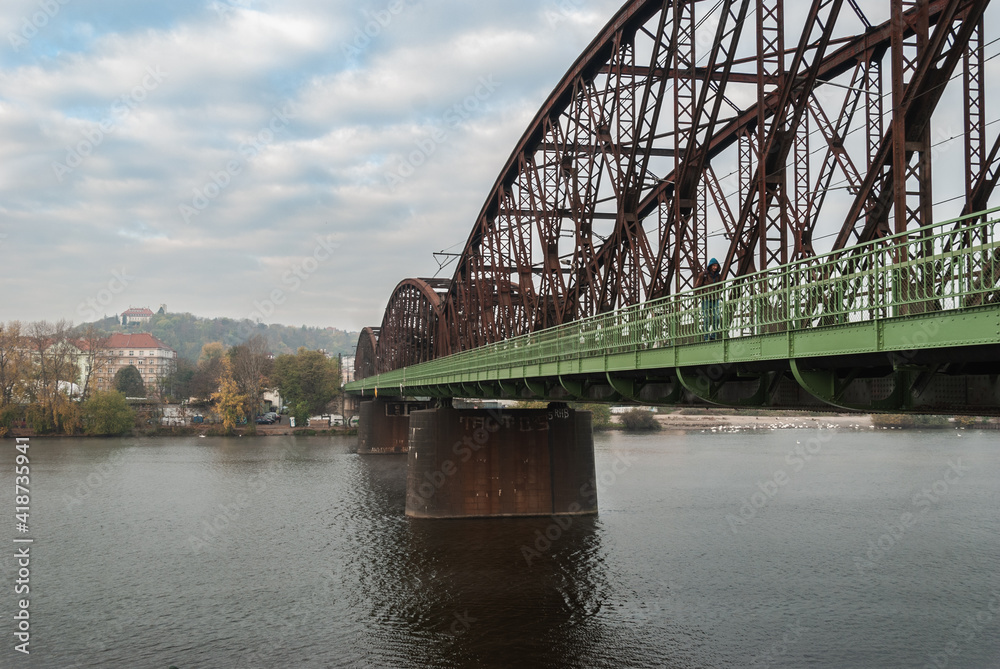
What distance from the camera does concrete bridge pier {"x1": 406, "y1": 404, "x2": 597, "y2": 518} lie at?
43062 mm

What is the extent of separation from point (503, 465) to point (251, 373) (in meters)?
101

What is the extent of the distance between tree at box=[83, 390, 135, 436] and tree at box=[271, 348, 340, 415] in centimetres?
2936

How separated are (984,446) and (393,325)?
7503cm

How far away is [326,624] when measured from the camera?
26.1m

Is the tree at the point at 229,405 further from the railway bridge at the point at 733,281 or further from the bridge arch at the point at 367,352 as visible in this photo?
the railway bridge at the point at 733,281

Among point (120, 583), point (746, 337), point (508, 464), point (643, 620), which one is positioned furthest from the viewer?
point (508, 464)

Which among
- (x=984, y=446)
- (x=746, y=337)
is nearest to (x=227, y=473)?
(x=746, y=337)

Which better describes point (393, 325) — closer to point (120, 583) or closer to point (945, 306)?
point (120, 583)

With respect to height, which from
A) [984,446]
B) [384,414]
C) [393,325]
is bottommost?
[984,446]

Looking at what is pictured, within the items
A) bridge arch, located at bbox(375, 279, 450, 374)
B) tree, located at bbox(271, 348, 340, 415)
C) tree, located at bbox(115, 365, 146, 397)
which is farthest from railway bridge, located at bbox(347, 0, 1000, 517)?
tree, located at bbox(115, 365, 146, 397)

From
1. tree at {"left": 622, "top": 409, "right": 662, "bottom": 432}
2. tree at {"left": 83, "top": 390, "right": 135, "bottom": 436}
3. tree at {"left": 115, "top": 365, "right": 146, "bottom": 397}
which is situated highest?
tree at {"left": 115, "top": 365, "right": 146, "bottom": 397}

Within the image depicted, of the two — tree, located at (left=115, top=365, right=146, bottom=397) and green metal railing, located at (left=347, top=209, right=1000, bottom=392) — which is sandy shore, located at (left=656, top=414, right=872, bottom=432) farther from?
green metal railing, located at (left=347, top=209, right=1000, bottom=392)

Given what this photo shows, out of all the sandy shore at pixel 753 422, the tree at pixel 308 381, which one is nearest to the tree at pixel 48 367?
the tree at pixel 308 381

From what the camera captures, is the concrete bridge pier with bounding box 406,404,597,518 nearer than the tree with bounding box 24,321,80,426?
Yes
